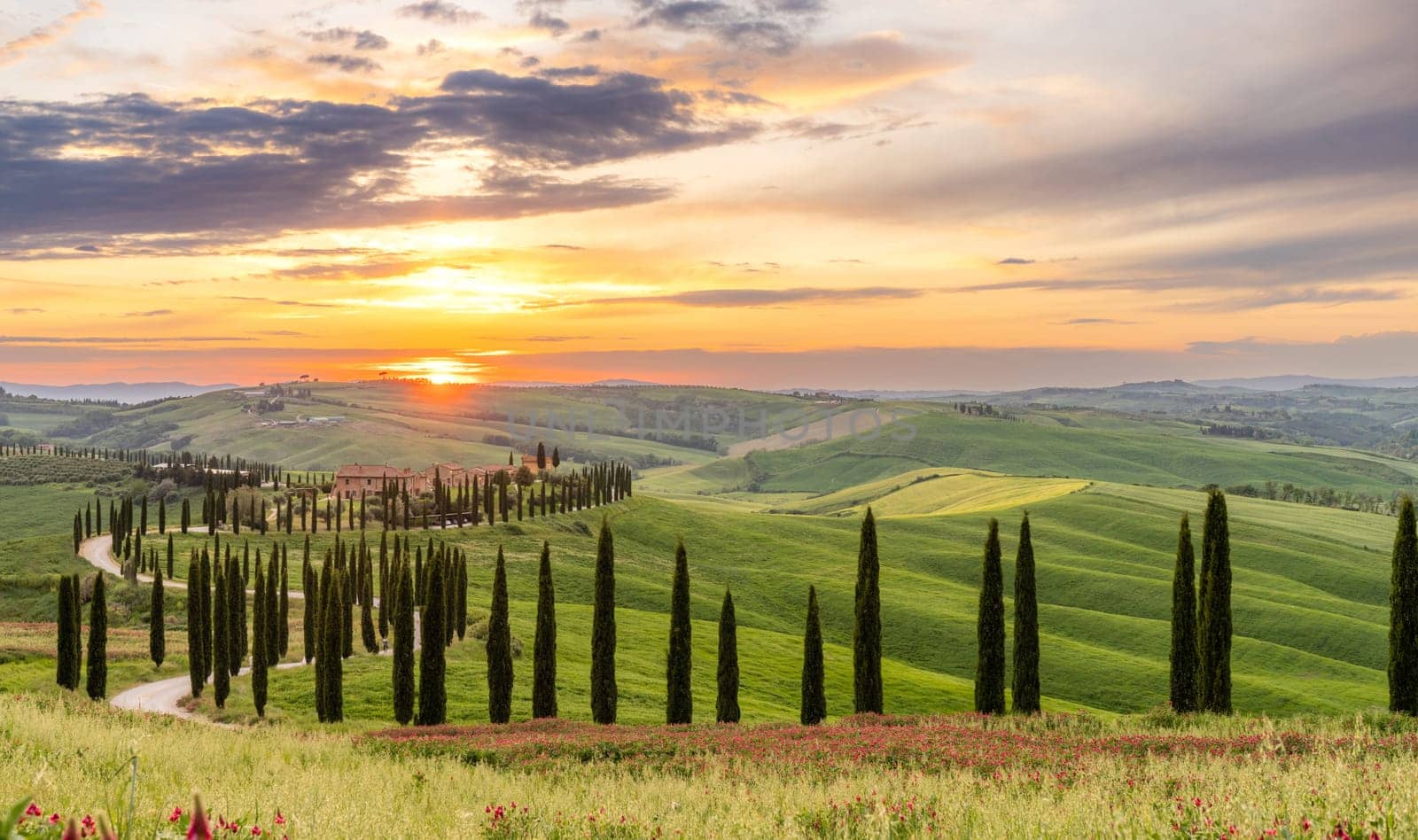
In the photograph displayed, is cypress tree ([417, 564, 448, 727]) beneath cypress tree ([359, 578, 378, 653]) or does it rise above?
above

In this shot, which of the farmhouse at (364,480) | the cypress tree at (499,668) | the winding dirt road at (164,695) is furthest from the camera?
the farmhouse at (364,480)

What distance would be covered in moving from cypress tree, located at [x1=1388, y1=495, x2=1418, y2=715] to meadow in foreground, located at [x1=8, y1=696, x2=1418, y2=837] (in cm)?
2464

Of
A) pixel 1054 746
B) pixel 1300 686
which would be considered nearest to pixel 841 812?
pixel 1054 746

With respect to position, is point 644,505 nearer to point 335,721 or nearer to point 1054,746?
point 335,721

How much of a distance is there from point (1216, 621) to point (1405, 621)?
9.16 metres

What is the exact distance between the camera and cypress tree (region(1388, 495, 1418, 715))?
159ft

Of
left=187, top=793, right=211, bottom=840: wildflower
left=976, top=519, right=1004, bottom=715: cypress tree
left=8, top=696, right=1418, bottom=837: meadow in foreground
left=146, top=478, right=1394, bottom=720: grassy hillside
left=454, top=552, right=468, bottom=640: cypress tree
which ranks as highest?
left=187, top=793, right=211, bottom=840: wildflower

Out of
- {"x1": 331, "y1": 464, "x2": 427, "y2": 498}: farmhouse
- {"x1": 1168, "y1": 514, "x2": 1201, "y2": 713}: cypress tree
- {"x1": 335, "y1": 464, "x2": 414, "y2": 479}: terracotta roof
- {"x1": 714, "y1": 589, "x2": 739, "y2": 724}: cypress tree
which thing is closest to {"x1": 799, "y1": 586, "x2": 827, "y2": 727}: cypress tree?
{"x1": 714, "y1": 589, "x2": 739, "y2": 724}: cypress tree

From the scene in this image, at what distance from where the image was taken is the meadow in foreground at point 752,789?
9508mm

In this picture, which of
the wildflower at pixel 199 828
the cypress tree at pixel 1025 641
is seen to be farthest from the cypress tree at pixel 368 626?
the wildflower at pixel 199 828

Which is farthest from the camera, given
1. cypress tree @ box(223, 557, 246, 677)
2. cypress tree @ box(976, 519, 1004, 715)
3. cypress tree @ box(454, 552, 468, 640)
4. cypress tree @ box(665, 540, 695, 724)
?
cypress tree @ box(454, 552, 468, 640)

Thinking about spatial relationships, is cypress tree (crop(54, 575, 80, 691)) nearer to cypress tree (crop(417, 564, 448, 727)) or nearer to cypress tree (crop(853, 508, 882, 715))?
cypress tree (crop(417, 564, 448, 727))

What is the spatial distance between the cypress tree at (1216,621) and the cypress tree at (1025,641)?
29.9 feet

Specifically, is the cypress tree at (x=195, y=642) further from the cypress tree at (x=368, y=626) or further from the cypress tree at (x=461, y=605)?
the cypress tree at (x=461, y=605)
